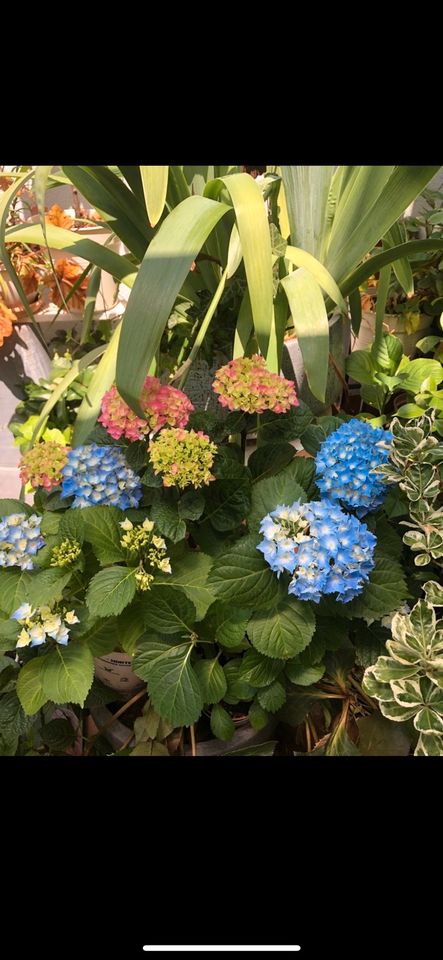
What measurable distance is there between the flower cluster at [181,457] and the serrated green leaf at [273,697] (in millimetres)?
256

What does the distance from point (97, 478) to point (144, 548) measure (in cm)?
10

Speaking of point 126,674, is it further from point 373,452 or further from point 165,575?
point 373,452

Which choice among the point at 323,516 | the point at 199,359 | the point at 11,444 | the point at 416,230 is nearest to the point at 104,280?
the point at 11,444

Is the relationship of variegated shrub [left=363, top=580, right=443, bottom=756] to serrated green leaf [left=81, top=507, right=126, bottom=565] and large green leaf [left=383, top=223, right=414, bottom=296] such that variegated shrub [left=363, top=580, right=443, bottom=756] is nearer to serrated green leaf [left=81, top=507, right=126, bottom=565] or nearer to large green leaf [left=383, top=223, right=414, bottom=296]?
serrated green leaf [left=81, top=507, right=126, bottom=565]

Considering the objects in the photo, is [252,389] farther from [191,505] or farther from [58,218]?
[58,218]

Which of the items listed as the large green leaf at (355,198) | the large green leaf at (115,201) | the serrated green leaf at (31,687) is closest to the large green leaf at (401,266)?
the large green leaf at (355,198)

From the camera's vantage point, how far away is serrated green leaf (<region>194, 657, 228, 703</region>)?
0.80 m

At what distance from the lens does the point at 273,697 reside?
2.60ft

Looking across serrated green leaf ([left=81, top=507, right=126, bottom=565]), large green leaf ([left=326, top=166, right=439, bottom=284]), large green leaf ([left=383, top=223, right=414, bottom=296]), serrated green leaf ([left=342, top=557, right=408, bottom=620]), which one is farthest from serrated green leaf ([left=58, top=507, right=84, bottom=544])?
large green leaf ([left=383, top=223, right=414, bottom=296])

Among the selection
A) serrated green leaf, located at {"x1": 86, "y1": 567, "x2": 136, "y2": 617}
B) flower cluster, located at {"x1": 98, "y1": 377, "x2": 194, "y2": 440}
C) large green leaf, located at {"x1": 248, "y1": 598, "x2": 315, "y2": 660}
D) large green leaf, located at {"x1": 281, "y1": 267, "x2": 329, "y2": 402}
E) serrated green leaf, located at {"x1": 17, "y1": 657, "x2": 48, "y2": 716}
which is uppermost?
large green leaf, located at {"x1": 281, "y1": 267, "x2": 329, "y2": 402}

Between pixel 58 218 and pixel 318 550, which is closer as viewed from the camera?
pixel 318 550

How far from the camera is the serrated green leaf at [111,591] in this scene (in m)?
0.73

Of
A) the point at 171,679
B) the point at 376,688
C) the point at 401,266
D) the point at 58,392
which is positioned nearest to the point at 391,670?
the point at 376,688

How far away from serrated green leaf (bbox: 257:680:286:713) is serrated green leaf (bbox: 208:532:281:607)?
0.12 metres
